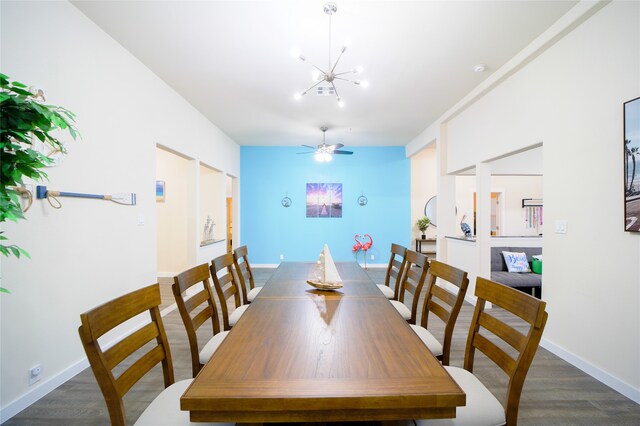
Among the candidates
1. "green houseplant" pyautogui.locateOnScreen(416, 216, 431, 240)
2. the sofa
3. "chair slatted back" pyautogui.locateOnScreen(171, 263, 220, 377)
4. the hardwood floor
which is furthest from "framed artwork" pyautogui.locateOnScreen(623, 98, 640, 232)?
"green houseplant" pyautogui.locateOnScreen(416, 216, 431, 240)

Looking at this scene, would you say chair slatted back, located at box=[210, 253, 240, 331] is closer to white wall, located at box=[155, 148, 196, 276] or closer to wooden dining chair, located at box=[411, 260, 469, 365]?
wooden dining chair, located at box=[411, 260, 469, 365]

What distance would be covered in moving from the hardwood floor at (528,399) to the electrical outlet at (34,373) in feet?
0.49

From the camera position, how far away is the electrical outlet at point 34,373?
1875mm

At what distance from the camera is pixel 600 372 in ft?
7.02

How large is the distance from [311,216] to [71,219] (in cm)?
475

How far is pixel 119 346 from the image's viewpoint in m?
1.06

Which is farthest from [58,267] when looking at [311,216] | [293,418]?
[311,216]

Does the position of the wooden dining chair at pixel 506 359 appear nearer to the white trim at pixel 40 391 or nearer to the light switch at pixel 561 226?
the light switch at pixel 561 226

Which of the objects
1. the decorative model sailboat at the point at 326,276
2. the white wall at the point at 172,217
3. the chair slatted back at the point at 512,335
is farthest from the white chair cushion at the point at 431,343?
the white wall at the point at 172,217

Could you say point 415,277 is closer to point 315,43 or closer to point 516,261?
point 315,43

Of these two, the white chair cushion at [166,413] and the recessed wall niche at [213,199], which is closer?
the white chair cushion at [166,413]

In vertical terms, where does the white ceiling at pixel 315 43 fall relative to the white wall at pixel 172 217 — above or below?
above

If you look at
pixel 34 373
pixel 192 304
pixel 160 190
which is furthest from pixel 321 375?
pixel 160 190

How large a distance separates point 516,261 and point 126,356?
16.4 ft
